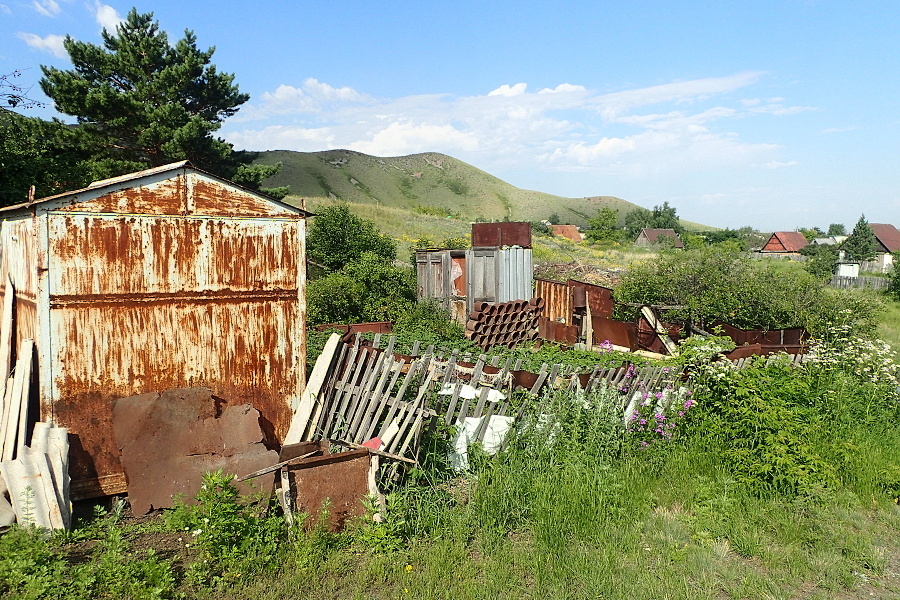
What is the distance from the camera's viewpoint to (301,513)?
4.29 meters

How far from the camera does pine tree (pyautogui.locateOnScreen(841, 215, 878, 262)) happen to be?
4878 centimetres

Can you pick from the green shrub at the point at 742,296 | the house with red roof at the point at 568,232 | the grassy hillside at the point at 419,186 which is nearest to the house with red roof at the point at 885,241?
the house with red roof at the point at 568,232

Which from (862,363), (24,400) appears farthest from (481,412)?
(862,363)

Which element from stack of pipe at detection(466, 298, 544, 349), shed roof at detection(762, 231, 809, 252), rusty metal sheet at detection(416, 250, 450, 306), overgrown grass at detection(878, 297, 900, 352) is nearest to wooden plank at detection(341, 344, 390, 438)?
stack of pipe at detection(466, 298, 544, 349)

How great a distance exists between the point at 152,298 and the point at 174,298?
0.19 metres

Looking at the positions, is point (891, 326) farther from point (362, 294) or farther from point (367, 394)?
point (367, 394)

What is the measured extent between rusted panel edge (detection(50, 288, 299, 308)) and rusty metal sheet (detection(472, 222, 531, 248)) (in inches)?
351

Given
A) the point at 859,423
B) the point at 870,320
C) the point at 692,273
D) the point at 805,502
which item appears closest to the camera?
the point at 805,502

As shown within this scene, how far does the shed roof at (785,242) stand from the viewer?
216 feet

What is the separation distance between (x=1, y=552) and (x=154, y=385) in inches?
74.1

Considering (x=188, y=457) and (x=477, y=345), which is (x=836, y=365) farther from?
(x=188, y=457)

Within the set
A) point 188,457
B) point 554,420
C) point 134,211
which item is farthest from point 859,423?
point 134,211

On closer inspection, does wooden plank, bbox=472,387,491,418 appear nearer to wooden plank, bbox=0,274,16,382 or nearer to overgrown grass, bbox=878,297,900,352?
wooden plank, bbox=0,274,16,382

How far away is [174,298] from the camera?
5.67 m
